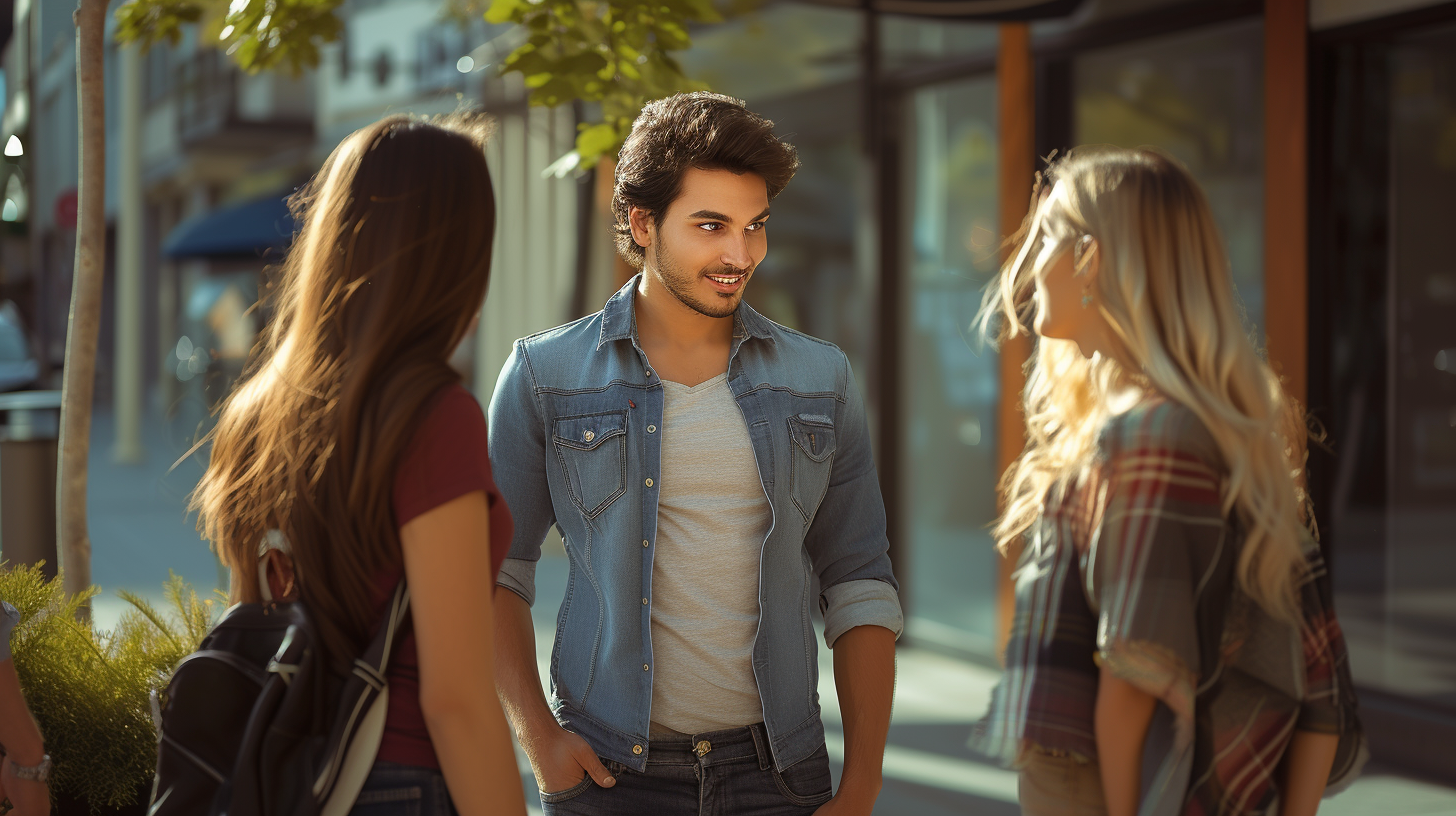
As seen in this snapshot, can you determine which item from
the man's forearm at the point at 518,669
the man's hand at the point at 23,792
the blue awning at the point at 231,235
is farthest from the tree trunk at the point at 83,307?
the blue awning at the point at 231,235

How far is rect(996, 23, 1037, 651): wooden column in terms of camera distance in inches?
253

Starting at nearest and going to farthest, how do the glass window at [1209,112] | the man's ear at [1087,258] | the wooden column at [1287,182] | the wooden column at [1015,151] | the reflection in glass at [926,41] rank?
the man's ear at [1087,258] < the wooden column at [1287,182] < the glass window at [1209,112] < the wooden column at [1015,151] < the reflection in glass at [926,41]

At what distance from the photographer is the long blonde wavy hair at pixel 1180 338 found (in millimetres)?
1734

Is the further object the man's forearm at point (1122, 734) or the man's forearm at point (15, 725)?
the man's forearm at point (15, 725)

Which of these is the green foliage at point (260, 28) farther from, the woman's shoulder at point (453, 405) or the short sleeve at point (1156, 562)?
the short sleeve at point (1156, 562)

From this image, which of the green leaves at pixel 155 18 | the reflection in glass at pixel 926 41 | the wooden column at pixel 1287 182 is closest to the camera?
the green leaves at pixel 155 18

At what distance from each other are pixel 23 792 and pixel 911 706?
418 cm

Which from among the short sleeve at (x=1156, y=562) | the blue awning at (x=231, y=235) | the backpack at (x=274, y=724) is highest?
the blue awning at (x=231, y=235)

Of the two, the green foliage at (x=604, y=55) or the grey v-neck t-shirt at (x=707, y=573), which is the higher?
the green foliage at (x=604, y=55)

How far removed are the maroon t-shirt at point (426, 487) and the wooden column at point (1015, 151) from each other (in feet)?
16.3

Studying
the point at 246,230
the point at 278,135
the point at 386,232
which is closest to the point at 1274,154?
the point at 386,232

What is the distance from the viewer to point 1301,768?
1769 millimetres

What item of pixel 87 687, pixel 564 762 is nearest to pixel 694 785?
pixel 564 762

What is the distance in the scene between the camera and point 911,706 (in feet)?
19.9
